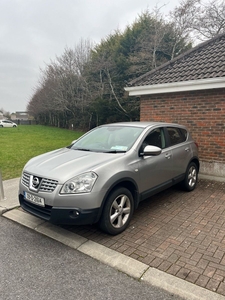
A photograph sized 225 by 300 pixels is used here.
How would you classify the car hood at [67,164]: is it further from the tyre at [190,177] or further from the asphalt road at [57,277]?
the tyre at [190,177]

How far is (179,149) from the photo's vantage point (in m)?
4.85

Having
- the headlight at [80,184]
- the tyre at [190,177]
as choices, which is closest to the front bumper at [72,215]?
the headlight at [80,184]

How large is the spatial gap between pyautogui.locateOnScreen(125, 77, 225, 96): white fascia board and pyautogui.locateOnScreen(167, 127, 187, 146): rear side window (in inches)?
58.3

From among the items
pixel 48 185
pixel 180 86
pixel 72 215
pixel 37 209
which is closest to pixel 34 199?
pixel 37 209

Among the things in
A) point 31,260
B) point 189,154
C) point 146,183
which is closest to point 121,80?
point 189,154

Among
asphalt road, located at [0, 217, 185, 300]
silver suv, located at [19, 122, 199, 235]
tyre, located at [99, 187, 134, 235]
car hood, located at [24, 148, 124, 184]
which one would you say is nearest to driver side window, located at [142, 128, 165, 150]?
silver suv, located at [19, 122, 199, 235]

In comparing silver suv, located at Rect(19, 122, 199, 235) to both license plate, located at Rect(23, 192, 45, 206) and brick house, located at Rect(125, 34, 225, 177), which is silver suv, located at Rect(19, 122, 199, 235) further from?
brick house, located at Rect(125, 34, 225, 177)

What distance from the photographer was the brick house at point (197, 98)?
6.02 m

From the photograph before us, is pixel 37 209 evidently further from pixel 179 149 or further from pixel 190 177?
pixel 190 177

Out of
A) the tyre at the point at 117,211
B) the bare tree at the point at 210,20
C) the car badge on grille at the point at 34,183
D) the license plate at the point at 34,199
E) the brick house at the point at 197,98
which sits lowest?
the tyre at the point at 117,211

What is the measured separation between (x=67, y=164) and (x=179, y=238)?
1938mm

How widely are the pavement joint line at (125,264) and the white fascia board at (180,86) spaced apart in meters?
4.80

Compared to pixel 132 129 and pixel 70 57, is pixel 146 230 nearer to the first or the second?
pixel 132 129

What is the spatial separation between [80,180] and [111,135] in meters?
1.49
